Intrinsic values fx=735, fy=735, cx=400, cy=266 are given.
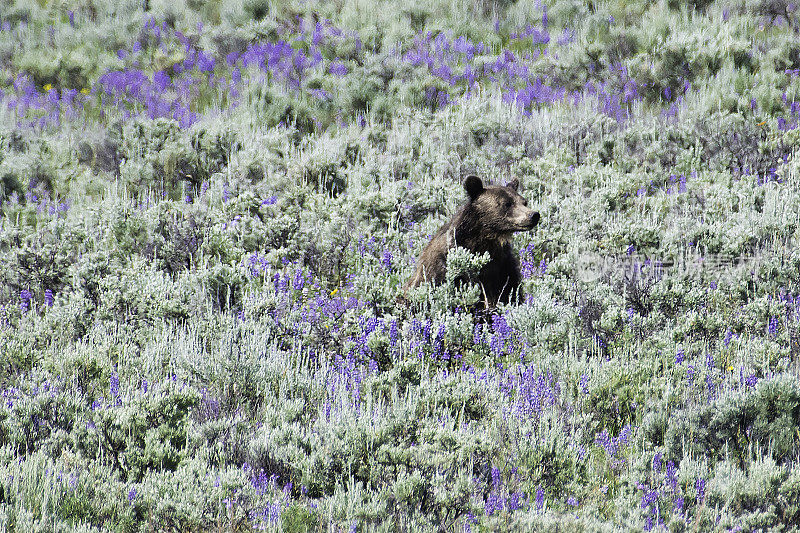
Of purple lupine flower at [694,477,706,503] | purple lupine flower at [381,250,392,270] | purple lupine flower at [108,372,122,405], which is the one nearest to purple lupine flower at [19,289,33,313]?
purple lupine flower at [108,372,122,405]

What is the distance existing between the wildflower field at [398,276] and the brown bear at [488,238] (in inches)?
10.6

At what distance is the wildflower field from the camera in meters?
3.01

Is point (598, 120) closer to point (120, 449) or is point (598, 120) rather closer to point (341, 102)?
point (341, 102)

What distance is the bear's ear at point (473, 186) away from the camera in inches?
229

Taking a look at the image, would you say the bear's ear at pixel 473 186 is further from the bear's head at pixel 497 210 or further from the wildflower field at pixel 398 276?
the wildflower field at pixel 398 276

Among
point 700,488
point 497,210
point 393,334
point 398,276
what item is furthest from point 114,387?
point 497,210

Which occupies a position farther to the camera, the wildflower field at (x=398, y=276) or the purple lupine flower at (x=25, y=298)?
the purple lupine flower at (x=25, y=298)

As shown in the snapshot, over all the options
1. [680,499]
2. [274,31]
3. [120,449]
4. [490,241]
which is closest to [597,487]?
[680,499]

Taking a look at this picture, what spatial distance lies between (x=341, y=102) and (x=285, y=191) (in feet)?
10.3

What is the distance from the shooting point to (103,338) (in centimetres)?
464

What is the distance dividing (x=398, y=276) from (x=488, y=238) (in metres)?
0.84

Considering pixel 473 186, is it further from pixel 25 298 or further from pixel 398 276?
pixel 25 298

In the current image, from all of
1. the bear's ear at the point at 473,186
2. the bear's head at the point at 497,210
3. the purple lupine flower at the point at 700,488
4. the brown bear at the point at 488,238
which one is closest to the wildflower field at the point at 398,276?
the purple lupine flower at the point at 700,488

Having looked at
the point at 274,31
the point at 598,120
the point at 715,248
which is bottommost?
the point at 715,248
